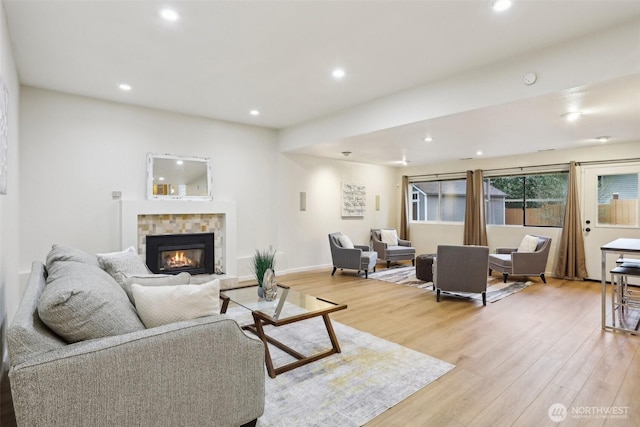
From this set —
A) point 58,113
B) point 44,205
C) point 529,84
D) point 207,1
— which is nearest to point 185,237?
point 44,205

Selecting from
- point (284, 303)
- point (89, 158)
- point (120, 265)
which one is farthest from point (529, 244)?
point (89, 158)

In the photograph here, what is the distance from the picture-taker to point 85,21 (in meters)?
2.70

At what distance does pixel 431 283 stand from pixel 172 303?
467 cm

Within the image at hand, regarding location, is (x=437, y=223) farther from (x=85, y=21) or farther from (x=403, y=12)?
(x=85, y=21)

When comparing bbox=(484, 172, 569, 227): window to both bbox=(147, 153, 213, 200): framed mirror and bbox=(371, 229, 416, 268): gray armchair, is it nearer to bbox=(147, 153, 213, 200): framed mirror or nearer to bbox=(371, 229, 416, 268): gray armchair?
bbox=(371, 229, 416, 268): gray armchair

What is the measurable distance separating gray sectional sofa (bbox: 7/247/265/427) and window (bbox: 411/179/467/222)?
24.0 ft

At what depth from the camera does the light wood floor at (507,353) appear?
6.88 ft

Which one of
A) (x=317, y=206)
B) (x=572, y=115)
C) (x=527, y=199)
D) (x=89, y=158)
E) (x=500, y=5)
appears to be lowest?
(x=317, y=206)

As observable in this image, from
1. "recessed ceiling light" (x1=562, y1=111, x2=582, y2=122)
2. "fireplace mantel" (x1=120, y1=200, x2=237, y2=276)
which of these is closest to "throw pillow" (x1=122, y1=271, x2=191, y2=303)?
"fireplace mantel" (x1=120, y1=200, x2=237, y2=276)

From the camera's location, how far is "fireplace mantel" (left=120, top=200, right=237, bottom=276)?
4.66m

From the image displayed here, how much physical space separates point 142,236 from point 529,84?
16.9 ft

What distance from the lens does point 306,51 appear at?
3178 millimetres

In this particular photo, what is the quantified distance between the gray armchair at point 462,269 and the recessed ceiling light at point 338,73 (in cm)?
256

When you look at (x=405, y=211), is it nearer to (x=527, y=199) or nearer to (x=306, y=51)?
(x=527, y=199)
